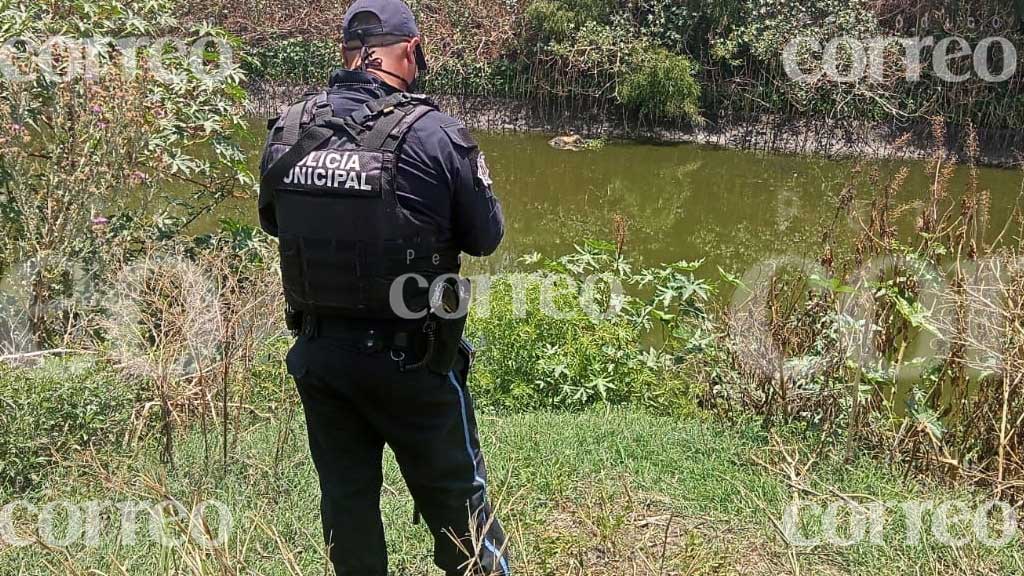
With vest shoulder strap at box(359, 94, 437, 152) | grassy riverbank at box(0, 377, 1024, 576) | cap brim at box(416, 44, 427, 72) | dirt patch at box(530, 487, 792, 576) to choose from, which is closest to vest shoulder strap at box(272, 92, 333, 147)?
vest shoulder strap at box(359, 94, 437, 152)

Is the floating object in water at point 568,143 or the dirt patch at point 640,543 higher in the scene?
the floating object in water at point 568,143

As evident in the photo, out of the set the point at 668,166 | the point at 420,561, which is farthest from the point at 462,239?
the point at 668,166

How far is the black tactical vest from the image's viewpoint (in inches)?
75.2

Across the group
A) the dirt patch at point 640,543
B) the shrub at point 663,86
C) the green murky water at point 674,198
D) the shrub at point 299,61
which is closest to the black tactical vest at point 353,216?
the dirt patch at point 640,543

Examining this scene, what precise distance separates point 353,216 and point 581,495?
1.30 m

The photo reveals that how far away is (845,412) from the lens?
3441 mm

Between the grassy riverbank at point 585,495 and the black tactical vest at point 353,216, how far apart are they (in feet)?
1.88

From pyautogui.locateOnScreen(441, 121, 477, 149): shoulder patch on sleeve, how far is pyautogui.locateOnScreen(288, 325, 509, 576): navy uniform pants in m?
0.49

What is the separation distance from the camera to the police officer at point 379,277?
1930 millimetres

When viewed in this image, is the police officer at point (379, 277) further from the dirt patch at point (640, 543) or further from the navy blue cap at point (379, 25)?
the dirt patch at point (640, 543)

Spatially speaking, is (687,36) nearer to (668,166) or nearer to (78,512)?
(668,166)

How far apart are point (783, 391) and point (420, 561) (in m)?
1.71

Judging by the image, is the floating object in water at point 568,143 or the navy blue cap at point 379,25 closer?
the navy blue cap at point 379,25

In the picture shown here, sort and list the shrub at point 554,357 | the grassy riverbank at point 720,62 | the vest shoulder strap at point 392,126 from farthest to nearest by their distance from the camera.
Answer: the grassy riverbank at point 720,62
the shrub at point 554,357
the vest shoulder strap at point 392,126
